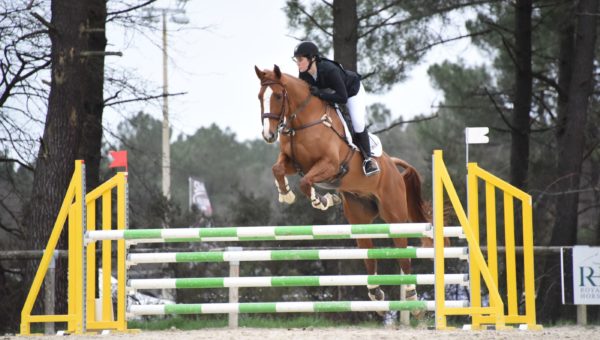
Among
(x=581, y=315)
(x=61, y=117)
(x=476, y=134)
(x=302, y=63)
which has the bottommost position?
(x=581, y=315)

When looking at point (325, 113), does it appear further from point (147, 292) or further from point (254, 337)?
point (147, 292)

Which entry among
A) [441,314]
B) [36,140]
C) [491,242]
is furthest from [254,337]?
[36,140]

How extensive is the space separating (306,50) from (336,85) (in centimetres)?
38

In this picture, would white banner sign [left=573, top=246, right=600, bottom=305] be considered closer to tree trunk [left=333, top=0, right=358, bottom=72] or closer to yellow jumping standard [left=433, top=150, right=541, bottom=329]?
yellow jumping standard [left=433, top=150, right=541, bottom=329]

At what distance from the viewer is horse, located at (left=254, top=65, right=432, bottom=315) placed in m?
6.73

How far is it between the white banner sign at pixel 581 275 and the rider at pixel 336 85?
124 inches

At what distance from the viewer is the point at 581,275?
375 inches

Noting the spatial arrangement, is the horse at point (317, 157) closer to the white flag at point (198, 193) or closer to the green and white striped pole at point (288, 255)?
the green and white striped pole at point (288, 255)

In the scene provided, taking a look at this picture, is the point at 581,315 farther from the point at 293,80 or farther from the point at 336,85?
the point at 293,80

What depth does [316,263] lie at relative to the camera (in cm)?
1184

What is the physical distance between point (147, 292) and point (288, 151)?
20.0 ft

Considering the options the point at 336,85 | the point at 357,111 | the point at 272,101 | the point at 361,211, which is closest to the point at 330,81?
the point at 336,85

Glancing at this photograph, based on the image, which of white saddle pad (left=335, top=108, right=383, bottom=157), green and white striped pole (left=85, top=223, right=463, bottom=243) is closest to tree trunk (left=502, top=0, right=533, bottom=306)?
white saddle pad (left=335, top=108, right=383, bottom=157)

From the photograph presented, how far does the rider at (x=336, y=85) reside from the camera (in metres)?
7.09
